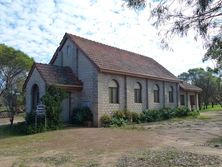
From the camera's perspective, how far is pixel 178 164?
10.1 m

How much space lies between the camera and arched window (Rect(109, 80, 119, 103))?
26.1m

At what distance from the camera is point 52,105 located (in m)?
21.6

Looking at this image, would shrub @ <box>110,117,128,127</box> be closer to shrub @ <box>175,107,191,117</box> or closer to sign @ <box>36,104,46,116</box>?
sign @ <box>36,104,46,116</box>

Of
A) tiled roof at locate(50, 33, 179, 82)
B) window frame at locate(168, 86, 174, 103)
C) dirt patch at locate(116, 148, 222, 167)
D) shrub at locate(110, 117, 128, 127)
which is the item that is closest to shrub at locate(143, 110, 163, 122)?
tiled roof at locate(50, 33, 179, 82)

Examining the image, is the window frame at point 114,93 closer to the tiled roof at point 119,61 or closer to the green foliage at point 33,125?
the tiled roof at point 119,61

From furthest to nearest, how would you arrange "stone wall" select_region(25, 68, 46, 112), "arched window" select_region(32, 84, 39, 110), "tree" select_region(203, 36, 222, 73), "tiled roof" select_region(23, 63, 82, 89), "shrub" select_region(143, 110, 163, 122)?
"shrub" select_region(143, 110, 163, 122) < "arched window" select_region(32, 84, 39, 110) < "stone wall" select_region(25, 68, 46, 112) < "tiled roof" select_region(23, 63, 82, 89) < "tree" select_region(203, 36, 222, 73)

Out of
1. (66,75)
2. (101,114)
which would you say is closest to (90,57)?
(66,75)

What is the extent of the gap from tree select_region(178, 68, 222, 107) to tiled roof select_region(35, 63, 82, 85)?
1807 inches

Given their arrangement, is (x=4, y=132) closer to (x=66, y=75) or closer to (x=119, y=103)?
(x=66, y=75)

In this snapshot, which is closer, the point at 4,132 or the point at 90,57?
the point at 4,132

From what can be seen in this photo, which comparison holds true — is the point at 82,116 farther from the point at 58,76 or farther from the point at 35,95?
the point at 35,95

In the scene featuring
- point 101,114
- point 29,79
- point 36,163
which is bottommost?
point 36,163

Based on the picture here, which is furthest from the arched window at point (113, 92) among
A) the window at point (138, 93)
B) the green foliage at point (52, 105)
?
the green foliage at point (52, 105)

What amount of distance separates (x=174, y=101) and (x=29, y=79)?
1629 cm
